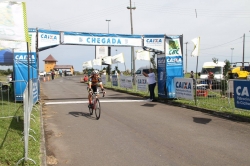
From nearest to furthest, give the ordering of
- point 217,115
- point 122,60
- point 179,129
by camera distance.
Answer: point 179,129, point 217,115, point 122,60

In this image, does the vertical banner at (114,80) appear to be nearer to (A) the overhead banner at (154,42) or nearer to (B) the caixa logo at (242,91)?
(A) the overhead banner at (154,42)

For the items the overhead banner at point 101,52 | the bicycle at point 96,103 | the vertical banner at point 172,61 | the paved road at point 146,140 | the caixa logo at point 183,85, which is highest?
the overhead banner at point 101,52

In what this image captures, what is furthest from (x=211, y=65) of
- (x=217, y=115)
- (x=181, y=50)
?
(x=217, y=115)

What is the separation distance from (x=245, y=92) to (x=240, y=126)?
1.58m

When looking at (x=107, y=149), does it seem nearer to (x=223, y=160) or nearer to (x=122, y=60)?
(x=223, y=160)

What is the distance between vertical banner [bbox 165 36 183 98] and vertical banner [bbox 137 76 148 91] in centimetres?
387

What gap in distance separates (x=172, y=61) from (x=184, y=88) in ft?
7.25

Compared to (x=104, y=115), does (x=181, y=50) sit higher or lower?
higher

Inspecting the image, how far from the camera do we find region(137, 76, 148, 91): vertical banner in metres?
19.1

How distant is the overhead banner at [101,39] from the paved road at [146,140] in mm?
5954

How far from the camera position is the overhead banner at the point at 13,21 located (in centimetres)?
622

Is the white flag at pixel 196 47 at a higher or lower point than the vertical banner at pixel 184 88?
higher

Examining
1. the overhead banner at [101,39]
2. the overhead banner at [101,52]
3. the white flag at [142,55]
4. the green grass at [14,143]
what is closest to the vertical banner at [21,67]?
the overhead banner at [101,39]

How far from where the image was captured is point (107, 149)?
20.5ft
